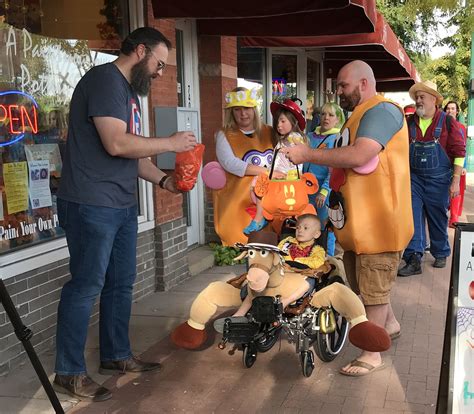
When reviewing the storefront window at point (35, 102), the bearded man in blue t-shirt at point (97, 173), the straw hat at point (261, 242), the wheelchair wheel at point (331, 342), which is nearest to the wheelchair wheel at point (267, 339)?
the wheelchair wheel at point (331, 342)

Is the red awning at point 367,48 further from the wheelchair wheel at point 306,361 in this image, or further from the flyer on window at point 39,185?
the wheelchair wheel at point 306,361

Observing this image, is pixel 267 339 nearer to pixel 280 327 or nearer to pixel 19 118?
pixel 280 327

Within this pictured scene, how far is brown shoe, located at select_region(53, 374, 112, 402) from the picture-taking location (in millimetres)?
3693

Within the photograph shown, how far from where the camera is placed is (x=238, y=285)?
409 cm

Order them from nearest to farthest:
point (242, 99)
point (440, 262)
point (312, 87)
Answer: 1. point (242, 99)
2. point (440, 262)
3. point (312, 87)

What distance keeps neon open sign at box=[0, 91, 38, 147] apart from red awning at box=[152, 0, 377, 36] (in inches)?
71.0

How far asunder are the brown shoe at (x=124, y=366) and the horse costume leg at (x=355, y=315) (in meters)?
1.21

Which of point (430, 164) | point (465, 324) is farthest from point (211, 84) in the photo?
point (465, 324)

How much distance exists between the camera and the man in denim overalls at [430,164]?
6.69m

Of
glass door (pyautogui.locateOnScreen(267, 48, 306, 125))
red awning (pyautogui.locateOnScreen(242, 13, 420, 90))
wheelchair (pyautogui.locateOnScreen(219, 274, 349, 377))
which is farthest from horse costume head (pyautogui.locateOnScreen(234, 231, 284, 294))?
glass door (pyautogui.locateOnScreen(267, 48, 306, 125))

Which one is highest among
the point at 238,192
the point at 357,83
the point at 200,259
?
the point at 357,83

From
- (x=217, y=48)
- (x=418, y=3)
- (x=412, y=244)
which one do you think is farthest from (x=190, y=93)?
(x=418, y=3)

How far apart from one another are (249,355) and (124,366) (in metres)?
0.84

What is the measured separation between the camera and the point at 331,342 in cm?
429
